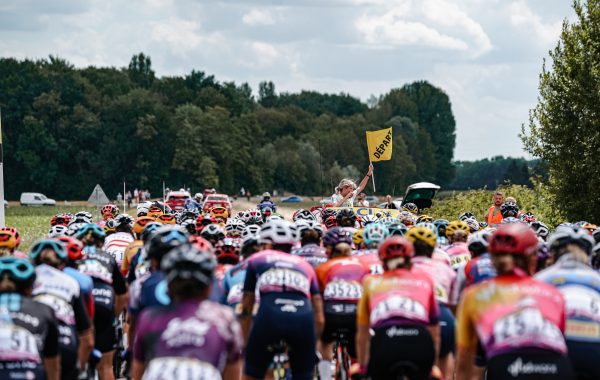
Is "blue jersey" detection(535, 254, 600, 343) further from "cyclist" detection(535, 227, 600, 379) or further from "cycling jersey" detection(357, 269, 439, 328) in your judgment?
"cycling jersey" detection(357, 269, 439, 328)

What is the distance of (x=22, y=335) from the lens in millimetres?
7242

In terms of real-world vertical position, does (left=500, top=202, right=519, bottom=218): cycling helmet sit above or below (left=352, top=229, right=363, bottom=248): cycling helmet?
above

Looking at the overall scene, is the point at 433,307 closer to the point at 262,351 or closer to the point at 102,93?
the point at 262,351

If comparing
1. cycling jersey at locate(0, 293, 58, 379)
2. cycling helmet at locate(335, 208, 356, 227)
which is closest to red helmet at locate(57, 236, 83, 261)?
cycling jersey at locate(0, 293, 58, 379)

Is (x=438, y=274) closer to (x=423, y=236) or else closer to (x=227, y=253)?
(x=423, y=236)

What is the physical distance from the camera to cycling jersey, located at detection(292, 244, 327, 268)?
11.6 meters

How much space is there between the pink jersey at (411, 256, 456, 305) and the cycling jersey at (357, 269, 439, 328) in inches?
55.5

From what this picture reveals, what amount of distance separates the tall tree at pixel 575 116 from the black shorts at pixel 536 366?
1995cm

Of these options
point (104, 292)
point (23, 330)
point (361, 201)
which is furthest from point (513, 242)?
point (361, 201)

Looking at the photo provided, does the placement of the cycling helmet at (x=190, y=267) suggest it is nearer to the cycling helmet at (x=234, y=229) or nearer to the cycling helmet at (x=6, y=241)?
the cycling helmet at (x=6, y=241)

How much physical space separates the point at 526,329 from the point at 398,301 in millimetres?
1466

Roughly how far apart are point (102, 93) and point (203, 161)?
20.6 meters

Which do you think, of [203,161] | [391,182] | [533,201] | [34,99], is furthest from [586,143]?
[391,182]

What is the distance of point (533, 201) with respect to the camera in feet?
114
